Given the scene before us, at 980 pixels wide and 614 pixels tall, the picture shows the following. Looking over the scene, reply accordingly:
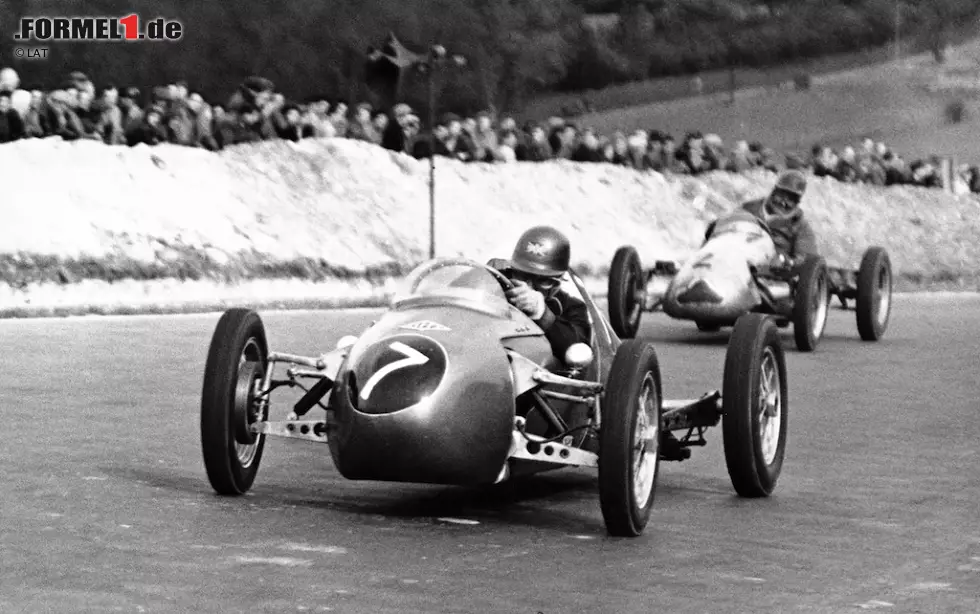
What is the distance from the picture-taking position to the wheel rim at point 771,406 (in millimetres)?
10000

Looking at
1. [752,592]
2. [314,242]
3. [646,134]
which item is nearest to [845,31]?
[646,134]

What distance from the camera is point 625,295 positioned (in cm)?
2047

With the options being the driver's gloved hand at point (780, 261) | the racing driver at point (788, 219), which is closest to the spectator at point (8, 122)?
the racing driver at point (788, 219)

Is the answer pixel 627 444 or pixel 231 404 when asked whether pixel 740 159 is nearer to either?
pixel 231 404

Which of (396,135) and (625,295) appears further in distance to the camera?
(396,135)

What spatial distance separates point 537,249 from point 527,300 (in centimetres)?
53

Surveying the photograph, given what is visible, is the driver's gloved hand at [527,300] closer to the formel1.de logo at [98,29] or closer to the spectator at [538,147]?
the formel1.de logo at [98,29]

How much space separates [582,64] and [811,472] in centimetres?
3628

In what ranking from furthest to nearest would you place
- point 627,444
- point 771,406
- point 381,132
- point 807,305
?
1. point 381,132
2. point 807,305
3. point 771,406
4. point 627,444

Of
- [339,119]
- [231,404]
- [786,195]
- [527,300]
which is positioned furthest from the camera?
→ [339,119]

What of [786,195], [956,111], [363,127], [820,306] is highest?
[956,111]

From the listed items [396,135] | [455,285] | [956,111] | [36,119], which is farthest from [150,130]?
[956,111]

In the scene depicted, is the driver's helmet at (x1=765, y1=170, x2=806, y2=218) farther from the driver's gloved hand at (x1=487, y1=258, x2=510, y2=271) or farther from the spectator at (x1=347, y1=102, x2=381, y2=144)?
the spectator at (x1=347, y1=102, x2=381, y2=144)

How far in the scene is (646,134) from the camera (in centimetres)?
4669
